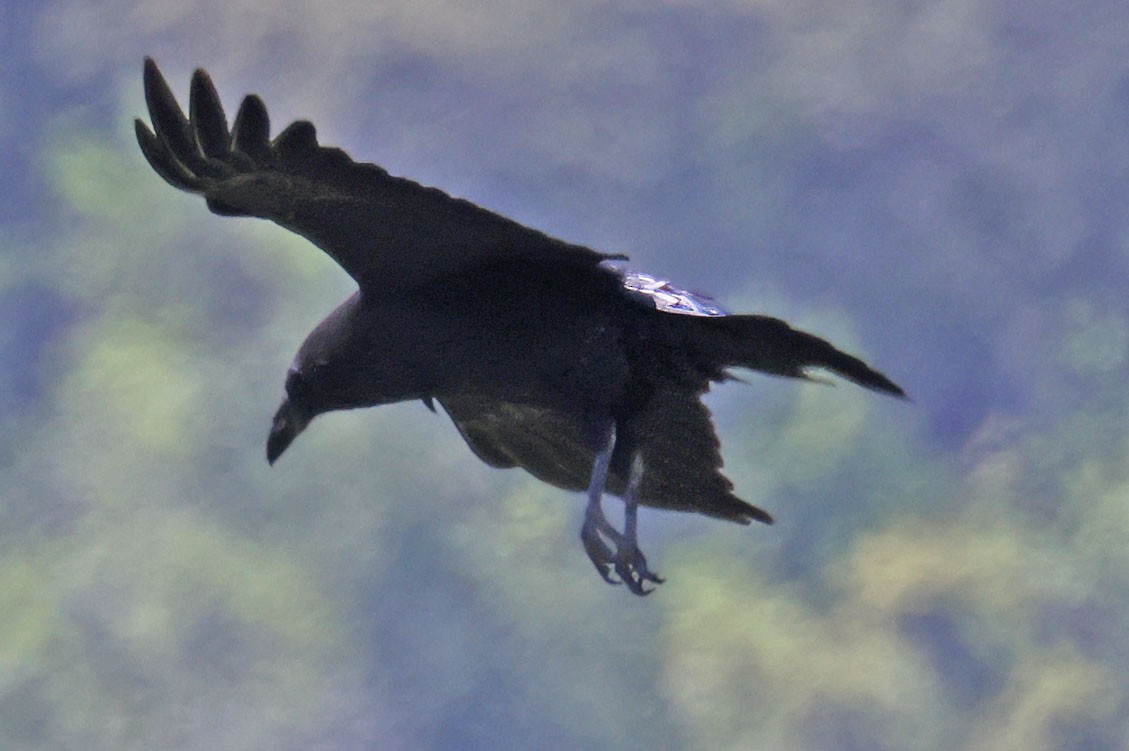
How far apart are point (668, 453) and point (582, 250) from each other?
0.84 meters

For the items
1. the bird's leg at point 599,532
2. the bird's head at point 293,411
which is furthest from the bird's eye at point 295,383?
the bird's leg at point 599,532

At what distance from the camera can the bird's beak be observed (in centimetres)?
587

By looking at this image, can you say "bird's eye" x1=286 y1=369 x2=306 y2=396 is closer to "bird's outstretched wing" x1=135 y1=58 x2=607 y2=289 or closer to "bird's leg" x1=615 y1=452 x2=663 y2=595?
"bird's outstretched wing" x1=135 y1=58 x2=607 y2=289

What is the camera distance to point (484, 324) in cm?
553

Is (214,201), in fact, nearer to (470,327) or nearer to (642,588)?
(470,327)

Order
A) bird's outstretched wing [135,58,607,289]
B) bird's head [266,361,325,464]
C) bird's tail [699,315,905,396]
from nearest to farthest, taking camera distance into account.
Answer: bird's outstretched wing [135,58,607,289] < bird's tail [699,315,905,396] < bird's head [266,361,325,464]

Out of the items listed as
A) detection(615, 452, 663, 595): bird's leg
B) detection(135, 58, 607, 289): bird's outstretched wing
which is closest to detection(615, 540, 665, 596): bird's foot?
detection(615, 452, 663, 595): bird's leg

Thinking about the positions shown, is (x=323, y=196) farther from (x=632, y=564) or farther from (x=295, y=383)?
(x=632, y=564)

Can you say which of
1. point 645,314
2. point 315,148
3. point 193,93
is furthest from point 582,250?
point 193,93

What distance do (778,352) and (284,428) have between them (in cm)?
158

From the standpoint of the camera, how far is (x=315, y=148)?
509cm

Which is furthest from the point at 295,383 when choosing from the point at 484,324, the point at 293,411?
the point at 484,324

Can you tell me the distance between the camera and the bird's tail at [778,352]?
5.27 m

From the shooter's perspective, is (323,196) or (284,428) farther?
(284,428)
